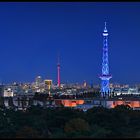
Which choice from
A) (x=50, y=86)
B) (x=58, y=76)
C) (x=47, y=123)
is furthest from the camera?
(x=50, y=86)

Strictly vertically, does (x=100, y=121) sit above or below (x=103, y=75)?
below

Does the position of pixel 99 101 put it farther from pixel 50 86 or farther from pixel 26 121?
pixel 50 86

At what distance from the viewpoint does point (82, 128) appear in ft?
30.6

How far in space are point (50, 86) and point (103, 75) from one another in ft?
92.9

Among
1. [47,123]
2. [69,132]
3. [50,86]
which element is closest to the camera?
[69,132]

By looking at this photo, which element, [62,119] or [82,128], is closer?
[82,128]

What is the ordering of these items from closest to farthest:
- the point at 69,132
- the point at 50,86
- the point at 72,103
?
1. the point at 69,132
2. the point at 72,103
3. the point at 50,86

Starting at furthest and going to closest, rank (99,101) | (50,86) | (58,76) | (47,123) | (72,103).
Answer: (50,86) → (58,76) → (72,103) → (99,101) → (47,123)

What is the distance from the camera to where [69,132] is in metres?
8.92

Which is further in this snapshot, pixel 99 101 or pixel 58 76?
pixel 58 76

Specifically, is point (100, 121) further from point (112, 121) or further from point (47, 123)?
point (47, 123)

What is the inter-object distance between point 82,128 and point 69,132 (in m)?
0.47

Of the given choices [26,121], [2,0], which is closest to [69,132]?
[26,121]

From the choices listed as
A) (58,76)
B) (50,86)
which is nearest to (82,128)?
(58,76)
